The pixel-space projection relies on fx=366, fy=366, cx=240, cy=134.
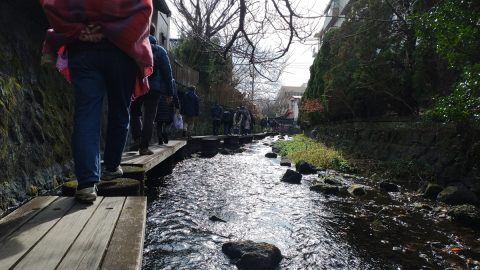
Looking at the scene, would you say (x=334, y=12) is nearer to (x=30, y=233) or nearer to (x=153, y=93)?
(x=153, y=93)

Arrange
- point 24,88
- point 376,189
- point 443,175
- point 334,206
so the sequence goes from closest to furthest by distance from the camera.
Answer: point 24,88
point 334,206
point 376,189
point 443,175

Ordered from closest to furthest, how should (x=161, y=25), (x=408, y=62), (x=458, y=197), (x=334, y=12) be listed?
(x=458, y=197) → (x=408, y=62) → (x=161, y=25) → (x=334, y=12)

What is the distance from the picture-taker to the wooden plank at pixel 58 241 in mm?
1484

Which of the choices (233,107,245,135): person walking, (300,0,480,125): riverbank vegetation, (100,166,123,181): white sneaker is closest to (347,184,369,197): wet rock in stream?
(300,0,480,125): riverbank vegetation

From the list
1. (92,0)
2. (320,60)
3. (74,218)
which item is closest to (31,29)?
(92,0)

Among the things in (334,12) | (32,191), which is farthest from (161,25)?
(32,191)

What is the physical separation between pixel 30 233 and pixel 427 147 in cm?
847

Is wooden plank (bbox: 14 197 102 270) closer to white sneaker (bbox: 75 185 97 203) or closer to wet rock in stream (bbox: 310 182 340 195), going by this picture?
white sneaker (bbox: 75 185 97 203)

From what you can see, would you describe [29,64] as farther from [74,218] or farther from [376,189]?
[376,189]

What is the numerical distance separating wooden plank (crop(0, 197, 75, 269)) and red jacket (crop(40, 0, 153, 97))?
1.08 m

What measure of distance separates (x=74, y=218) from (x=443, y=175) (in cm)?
725

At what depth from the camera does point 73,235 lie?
1.82m

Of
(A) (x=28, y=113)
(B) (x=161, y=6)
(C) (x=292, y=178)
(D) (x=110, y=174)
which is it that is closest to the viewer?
(D) (x=110, y=174)

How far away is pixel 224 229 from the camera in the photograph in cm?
395
